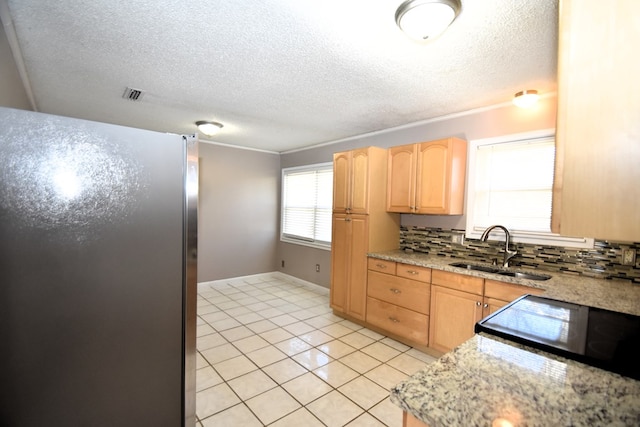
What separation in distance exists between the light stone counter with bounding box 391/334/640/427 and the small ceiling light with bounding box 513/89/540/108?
2214 millimetres

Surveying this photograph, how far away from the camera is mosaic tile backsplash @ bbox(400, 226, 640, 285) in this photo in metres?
2.25

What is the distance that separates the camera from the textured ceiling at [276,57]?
158 centimetres

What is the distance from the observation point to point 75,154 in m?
1.05

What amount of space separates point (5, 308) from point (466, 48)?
257cm

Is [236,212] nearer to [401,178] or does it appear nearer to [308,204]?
[308,204]

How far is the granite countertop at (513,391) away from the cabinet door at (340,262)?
98.6 inches

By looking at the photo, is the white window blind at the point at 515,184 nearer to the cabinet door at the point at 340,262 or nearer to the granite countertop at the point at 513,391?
the cabinet door at the point at 340,262

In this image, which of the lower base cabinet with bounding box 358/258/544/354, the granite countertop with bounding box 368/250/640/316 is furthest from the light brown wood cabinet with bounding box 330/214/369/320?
the granite countertop with bounding box 368/250/640/316

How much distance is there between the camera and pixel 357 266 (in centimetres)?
349

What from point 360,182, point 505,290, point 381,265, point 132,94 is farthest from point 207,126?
point 505,290

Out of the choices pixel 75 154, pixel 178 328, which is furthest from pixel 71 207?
pixel 178 328

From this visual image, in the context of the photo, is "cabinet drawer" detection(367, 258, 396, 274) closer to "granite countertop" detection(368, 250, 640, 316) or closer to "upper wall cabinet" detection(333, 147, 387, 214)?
"granite countertop" detection(368, 250, 640, 316)

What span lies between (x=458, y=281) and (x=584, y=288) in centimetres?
84

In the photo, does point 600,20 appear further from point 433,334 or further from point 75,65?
point 75,65
